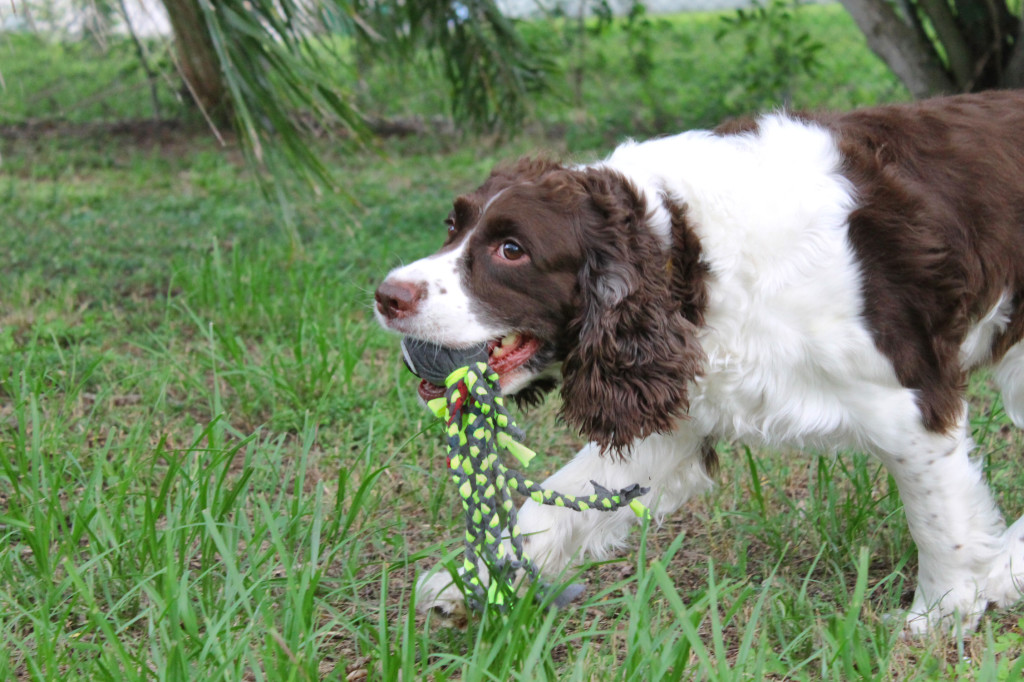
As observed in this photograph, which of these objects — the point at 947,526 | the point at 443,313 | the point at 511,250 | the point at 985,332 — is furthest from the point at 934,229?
the point at 443,313

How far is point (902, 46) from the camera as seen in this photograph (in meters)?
5.95

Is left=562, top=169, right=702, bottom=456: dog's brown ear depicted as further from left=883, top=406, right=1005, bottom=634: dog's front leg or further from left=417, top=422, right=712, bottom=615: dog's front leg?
left=883, top=406, right=1005, bottom=634: dog's front leg

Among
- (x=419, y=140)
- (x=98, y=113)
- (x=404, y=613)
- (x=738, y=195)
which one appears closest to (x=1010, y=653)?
(x=738, y=195)

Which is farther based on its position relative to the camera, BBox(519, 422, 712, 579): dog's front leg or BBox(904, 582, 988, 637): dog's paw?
BBox(519, 422, 712, 579): dog's front leg

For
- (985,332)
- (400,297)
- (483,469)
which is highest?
(400,297)

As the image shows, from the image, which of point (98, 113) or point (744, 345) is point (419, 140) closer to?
point (98, 113)

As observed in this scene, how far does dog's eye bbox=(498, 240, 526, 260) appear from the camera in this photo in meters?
2.35

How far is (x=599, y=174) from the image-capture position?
243cm

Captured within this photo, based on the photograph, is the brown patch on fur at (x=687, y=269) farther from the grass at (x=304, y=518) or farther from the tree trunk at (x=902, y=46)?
the tree trunk at (x=902, y=46)

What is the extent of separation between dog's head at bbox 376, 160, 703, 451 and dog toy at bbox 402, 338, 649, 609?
0.10 meters

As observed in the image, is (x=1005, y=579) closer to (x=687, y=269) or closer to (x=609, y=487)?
(x=609, y=487)

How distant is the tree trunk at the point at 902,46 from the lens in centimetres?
593

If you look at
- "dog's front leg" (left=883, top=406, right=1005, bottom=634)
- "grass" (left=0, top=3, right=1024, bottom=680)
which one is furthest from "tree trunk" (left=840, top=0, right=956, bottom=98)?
"dog's front leg" (left=883, top=406, right=1005, bottom=634)

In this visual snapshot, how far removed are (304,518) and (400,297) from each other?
31.7 inches
